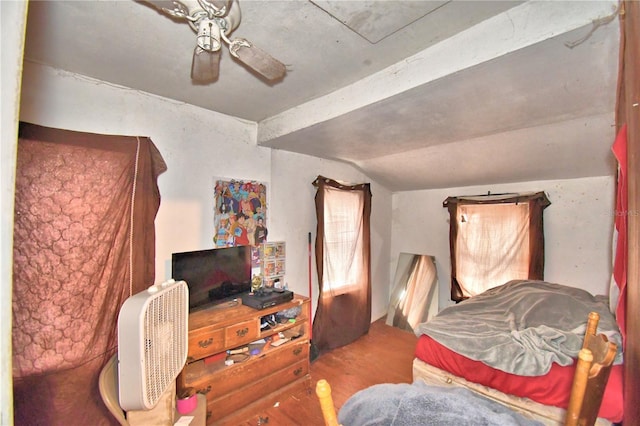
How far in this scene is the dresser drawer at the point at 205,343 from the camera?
5.96ft

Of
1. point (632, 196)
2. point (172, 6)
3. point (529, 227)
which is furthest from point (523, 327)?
point (172, 6)

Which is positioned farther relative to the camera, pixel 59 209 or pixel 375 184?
pixel 375 184

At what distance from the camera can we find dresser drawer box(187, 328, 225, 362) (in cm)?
182

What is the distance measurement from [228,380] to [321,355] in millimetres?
1320

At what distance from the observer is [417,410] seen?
929 millimetres

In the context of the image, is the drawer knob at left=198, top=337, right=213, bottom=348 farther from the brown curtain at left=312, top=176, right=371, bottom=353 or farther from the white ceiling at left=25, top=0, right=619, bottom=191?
the white ceiling at left=25, top=0, right=619, bottom=191

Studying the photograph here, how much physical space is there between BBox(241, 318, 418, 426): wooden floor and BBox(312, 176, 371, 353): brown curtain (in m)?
0.14

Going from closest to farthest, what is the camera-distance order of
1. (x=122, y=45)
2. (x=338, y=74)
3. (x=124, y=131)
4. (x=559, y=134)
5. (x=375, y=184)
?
(x=122, y=45), (x=338, y=74), (x=124, y=131), (x=559, y=134), (x=375, y=184)

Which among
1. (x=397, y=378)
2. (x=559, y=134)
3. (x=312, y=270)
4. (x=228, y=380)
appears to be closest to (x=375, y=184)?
(x=312, y=270)

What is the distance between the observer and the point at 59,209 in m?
1.52

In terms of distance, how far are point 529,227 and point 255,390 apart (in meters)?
3.26

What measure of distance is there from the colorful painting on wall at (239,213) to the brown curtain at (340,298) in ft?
2.36

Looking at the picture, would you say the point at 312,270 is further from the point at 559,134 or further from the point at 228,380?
the point at 559,134

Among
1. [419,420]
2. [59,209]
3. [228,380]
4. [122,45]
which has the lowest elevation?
[228,380]
